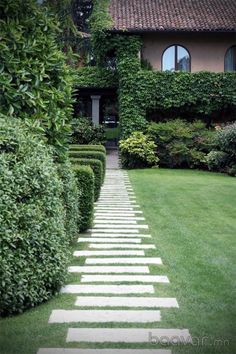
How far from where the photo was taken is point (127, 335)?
170 inches

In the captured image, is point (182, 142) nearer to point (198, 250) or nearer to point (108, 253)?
point (198, 250)

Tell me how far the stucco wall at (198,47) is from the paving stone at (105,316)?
861 inches

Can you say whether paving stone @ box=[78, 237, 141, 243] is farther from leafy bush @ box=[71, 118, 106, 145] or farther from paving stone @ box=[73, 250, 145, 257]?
leafy bush @ box=[71, 118, 106, 145]

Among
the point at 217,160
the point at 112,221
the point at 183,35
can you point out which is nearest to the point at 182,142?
the point at 217,160

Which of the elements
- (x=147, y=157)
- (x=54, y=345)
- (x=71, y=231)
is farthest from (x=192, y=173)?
(x=54, y=345)

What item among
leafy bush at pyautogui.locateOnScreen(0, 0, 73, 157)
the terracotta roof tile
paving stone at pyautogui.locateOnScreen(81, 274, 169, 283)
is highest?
the terracotta roof tile

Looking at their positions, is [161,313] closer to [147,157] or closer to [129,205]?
[129,205]

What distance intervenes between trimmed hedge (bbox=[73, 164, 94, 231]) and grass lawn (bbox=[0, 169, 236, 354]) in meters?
1.10

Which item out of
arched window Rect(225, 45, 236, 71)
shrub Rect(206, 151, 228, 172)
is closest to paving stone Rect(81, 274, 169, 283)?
shrub Rect(206, 151, 228, 172)

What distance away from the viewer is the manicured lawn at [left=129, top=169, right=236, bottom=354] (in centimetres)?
461

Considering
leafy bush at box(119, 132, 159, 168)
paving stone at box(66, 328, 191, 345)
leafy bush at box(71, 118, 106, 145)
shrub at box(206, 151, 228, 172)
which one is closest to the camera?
paving stone at box(66, 328, 191, 345)

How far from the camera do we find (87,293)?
5504 mm

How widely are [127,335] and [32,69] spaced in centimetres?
344

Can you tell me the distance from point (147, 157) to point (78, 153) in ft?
27.7
